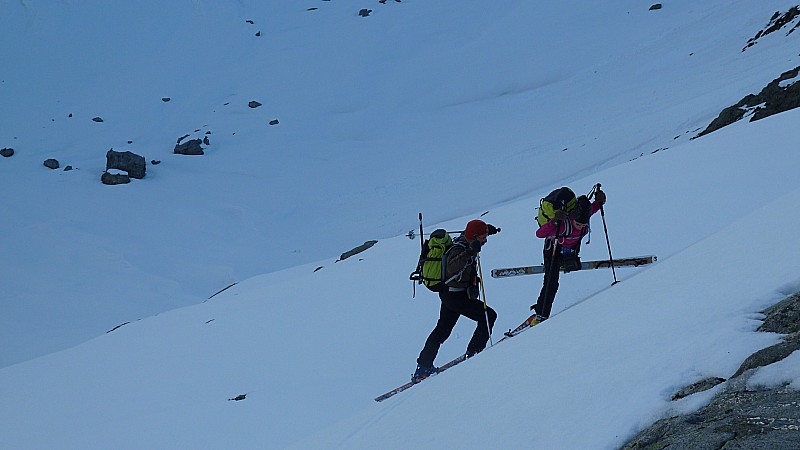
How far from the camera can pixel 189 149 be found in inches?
1507

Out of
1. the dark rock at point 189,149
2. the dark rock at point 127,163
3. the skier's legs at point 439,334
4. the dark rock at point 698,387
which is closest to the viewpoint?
the dark rock at point 698,387

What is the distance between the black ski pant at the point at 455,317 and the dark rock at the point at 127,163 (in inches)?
1200

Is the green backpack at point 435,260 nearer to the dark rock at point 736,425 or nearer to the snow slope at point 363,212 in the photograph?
the snow slope at point 363,212

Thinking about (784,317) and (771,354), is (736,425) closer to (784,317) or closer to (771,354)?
(771,354)

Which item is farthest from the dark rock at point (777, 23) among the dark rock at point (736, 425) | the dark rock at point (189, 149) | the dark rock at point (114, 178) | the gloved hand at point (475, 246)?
the dark rock at point (114, 178)

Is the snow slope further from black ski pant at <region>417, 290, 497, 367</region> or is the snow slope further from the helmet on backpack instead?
black ski pant at <region>417, 290, 497, 367</region>

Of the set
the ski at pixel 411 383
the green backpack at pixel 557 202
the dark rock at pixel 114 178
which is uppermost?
the dark rock at pixel 114 178

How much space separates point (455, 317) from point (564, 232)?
1.56m

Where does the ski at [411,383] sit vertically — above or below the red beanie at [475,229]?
below

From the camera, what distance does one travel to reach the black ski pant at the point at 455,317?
7156 mm

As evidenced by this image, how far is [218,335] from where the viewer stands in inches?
521

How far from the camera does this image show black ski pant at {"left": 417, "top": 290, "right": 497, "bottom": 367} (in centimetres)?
716

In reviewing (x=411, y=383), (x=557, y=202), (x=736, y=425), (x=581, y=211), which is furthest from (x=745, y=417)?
(x=411, y=383)

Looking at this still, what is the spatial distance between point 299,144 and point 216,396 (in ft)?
98.1
